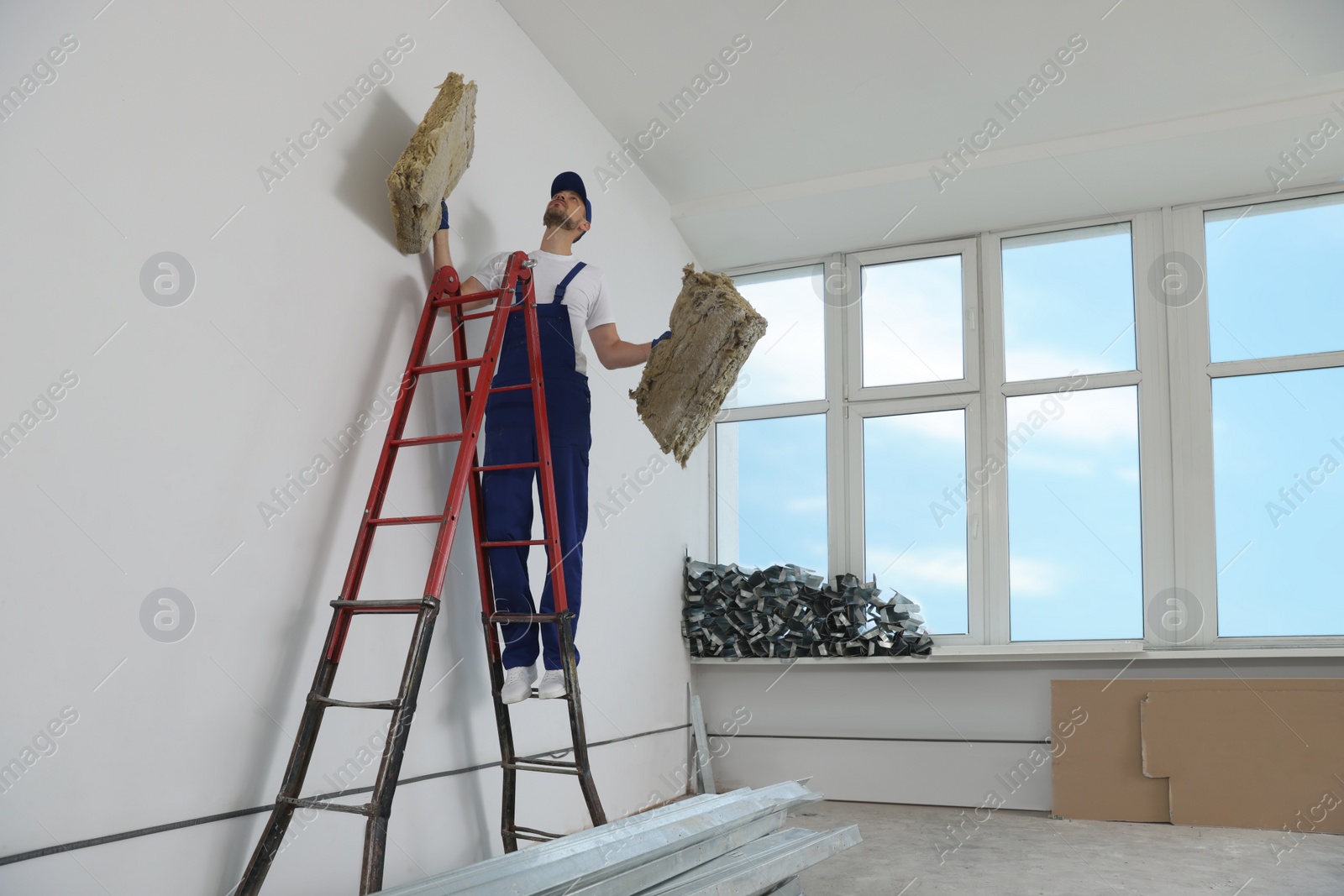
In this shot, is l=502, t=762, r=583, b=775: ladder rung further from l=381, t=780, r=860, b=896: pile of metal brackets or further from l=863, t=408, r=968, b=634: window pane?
l=863, t=408, r=968, b=634: window pane

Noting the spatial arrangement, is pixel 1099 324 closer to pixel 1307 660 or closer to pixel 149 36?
pixel 1307 660

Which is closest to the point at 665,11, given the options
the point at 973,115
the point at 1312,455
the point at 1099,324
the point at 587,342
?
the point at 587,342

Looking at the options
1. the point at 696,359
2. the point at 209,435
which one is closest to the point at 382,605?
the point at 209,435

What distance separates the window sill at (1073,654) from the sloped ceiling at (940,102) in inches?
86.6

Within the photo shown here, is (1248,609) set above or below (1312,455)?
below

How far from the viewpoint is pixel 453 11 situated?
299 centimetres

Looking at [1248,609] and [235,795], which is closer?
[235,795]

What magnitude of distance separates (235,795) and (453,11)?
2370mm

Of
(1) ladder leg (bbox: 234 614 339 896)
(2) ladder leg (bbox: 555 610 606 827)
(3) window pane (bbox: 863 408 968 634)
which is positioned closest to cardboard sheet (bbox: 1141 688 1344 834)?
(3) window pane (bbox: 863 408 968 634)

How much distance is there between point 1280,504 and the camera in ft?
14.3

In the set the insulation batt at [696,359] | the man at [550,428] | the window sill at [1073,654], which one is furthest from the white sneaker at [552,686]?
the window sill at [1073,654]

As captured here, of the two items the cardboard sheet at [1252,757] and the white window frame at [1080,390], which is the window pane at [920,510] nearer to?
the white window frame at [1080,390]

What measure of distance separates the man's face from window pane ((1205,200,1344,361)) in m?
3.34

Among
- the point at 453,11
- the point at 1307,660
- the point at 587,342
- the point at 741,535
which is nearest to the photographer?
the point at 453,11
